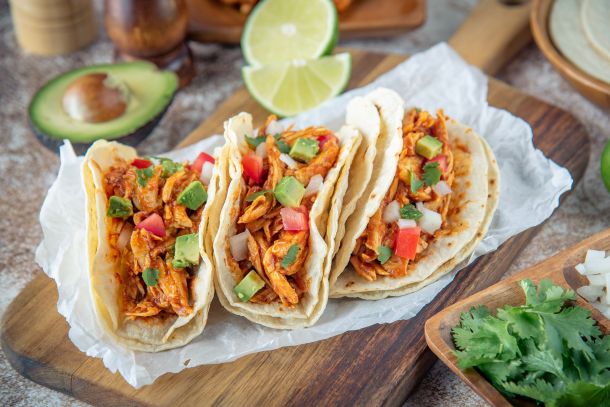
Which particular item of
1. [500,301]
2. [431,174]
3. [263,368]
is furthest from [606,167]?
[263,368]

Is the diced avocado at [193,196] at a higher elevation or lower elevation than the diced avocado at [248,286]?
higher

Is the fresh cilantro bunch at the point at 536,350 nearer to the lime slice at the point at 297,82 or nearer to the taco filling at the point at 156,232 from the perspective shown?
the taco filling at the point at 156,232

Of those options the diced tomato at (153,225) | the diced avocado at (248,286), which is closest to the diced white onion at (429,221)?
the diced avocado at (248,286)

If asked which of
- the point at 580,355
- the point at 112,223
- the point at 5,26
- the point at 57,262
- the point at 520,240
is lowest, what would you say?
the point at 5,26

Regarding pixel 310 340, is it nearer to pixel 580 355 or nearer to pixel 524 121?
pixel 580 355

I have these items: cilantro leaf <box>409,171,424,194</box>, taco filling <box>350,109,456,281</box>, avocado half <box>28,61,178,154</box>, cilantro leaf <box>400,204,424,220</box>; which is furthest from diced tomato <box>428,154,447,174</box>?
avocado half <box>28,61,178,154</box>

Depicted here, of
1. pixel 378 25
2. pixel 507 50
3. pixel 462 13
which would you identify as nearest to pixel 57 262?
pixel 378 25
